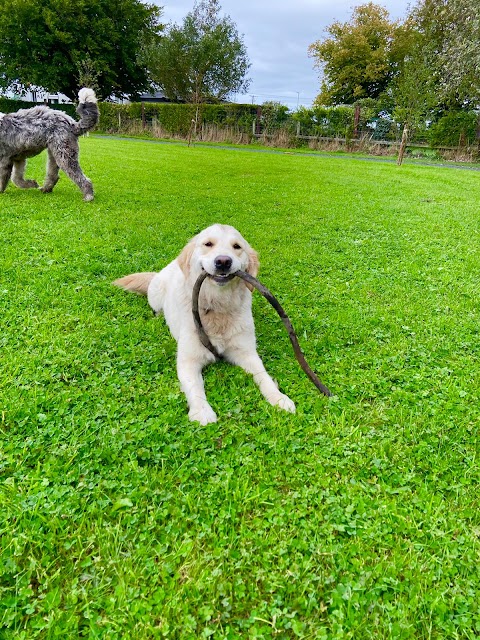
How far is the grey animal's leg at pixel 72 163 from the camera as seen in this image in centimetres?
718

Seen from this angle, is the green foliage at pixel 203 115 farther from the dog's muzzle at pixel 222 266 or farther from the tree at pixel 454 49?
the dog's muzzle at pixel 222 266

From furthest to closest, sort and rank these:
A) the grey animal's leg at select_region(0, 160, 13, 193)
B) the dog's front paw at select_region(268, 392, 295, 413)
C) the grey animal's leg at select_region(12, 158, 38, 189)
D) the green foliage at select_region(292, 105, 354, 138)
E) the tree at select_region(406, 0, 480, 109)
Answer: the green foliage at select_region(292, 105, 354, 138) → the tree at select_region(406, 0, 480, 109) → the grey animal's leg at select_region(12, 158, 38, 189) → the grey animal's leg at select_region(0, 160, 13, 193) → the dog's front paw at select_region(268, 392, 295, 413)

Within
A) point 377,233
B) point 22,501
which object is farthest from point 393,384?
point 377,233

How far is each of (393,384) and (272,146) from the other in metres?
25.0

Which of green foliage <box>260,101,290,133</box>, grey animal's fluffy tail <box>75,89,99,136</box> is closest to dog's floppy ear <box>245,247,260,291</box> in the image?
grey animal's fluffy tail <box>75,89,99,136</box>

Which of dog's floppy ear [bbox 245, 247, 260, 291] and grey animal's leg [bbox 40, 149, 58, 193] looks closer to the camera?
dog's floppy ear [bbox 245, 247, 260, 291]

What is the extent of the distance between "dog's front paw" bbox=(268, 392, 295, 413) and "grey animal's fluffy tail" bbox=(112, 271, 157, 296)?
6.44 feet

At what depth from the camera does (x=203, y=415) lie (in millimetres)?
2395

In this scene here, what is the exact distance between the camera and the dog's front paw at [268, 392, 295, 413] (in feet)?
8.27

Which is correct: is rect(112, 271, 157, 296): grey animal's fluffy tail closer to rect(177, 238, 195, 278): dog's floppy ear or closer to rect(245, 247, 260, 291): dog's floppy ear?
rect(177, 238, 195, 278): dog's floppy ear

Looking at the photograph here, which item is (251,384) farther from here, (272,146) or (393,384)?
(272,146)

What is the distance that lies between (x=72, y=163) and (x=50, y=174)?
0.70 metres

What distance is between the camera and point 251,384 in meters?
2.76

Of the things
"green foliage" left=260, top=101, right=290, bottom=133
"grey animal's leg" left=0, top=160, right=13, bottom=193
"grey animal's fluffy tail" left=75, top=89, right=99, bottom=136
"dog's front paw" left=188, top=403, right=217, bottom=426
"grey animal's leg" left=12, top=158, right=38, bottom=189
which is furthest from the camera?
"green foliage" left=260, top=101, right=290, bottom=133
